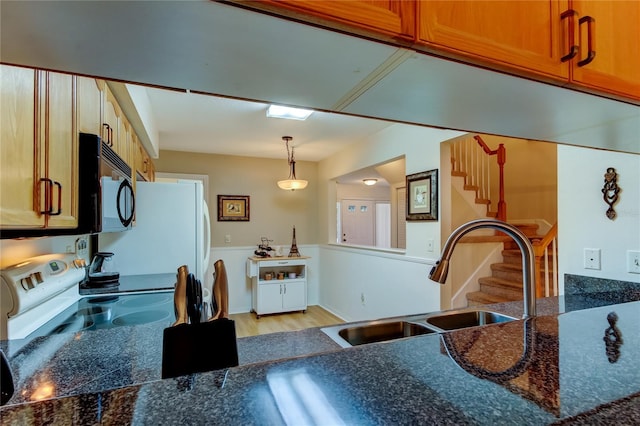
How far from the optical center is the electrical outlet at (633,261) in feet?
4.72

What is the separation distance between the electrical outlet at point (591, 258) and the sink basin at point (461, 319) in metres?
0.64

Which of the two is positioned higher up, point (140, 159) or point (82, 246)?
point (140, 159)

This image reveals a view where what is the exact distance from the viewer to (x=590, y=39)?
80 centimetres

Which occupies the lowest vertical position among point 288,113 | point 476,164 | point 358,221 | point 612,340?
point 612,340

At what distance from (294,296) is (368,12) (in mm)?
4396

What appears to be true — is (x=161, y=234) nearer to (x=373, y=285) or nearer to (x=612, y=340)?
(x=373, y=285)

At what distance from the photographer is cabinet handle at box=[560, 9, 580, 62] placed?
781mm

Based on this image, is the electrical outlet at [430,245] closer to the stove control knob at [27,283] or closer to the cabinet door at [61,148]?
the cabinet door at [61,148]

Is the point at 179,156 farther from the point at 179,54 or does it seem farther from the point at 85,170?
the point at 179,54

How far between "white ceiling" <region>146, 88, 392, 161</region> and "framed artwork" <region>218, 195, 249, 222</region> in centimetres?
65

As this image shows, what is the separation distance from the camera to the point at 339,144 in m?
4.20

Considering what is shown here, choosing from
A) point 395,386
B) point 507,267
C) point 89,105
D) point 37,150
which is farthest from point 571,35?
point 507,267

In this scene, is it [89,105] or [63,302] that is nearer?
[89,105]

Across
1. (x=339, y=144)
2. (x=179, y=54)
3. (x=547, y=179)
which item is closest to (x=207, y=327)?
(x=179, y=54)
